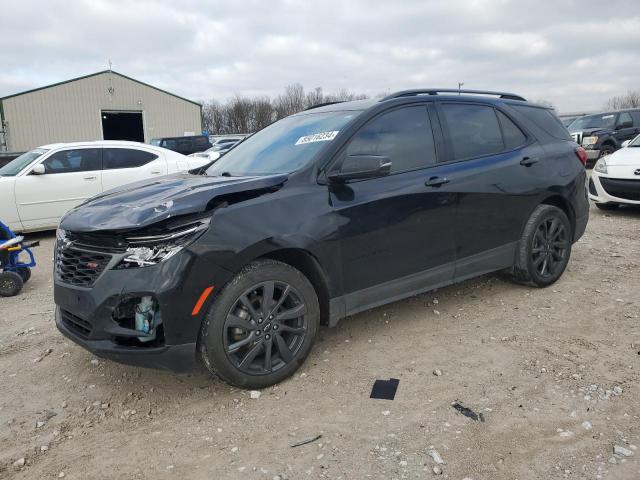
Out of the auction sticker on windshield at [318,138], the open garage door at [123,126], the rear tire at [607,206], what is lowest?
the rear tire at [607,206]

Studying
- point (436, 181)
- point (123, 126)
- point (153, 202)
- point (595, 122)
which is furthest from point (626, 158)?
point (123, 126)

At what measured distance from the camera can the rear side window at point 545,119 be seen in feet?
16.3

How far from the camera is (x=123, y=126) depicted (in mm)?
38406

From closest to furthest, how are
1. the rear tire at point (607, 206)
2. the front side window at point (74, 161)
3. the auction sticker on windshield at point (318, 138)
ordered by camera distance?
the auction sticker on windshield at point (318, 138)
the front side window at point (74, 161)
the rear tire at point (607, 206)

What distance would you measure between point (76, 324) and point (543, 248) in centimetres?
394

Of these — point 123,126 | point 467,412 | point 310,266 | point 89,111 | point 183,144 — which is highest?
point 89,111

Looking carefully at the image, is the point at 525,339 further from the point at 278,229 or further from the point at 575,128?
the point at 575,128

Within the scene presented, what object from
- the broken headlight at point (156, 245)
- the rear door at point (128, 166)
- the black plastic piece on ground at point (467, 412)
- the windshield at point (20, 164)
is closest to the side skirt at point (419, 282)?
the black plastic piece on ground at point (467, 412)

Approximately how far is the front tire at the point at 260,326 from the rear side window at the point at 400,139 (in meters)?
1.05

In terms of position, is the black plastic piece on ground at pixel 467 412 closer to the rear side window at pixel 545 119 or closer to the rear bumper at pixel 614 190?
the rear side window at pixel 545 119

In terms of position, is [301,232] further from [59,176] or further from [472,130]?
[59,176]

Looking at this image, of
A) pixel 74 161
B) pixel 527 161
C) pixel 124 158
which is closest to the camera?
pixel 527 161

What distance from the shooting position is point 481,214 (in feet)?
14.0

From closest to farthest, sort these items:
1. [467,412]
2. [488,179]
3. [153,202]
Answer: [467,412]
[153,202]
[488,179]
